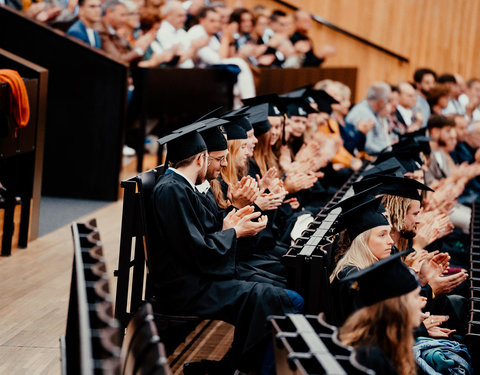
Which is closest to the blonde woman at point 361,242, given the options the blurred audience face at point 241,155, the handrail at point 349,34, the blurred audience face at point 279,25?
the blurred audience face at point 241,155

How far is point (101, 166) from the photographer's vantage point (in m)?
7.88

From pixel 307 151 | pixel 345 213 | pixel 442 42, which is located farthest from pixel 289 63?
pixel 345 213

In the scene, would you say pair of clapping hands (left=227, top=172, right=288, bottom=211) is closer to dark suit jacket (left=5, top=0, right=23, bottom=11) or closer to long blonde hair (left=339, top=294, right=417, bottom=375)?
long blonde hair (left=339, top=294, right=417, bottom=375)

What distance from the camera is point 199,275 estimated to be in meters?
3.75

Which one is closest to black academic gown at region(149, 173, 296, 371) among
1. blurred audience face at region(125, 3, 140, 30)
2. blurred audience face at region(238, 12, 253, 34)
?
blurred audience face at region(125, 3, 140, 30)

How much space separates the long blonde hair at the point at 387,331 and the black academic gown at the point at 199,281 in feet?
2.97

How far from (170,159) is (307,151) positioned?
2808 mm

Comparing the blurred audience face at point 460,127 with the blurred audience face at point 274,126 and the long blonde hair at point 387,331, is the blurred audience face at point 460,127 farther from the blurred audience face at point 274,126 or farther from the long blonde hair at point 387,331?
the long blonde hair at point 387,331

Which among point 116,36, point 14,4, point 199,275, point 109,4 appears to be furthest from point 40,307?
point 109,4

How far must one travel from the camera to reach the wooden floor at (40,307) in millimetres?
3895

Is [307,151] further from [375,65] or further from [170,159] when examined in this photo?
[375,65]

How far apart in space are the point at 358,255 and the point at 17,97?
2890 mm

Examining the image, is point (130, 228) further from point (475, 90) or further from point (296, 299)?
point (475, 90)

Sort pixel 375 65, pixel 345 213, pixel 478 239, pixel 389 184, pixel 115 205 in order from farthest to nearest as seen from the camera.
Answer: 1. pixel 375 65
2. pixel 115 205
3. pixel 478 239
4. pixel 389 184
5. pixel 345 213
